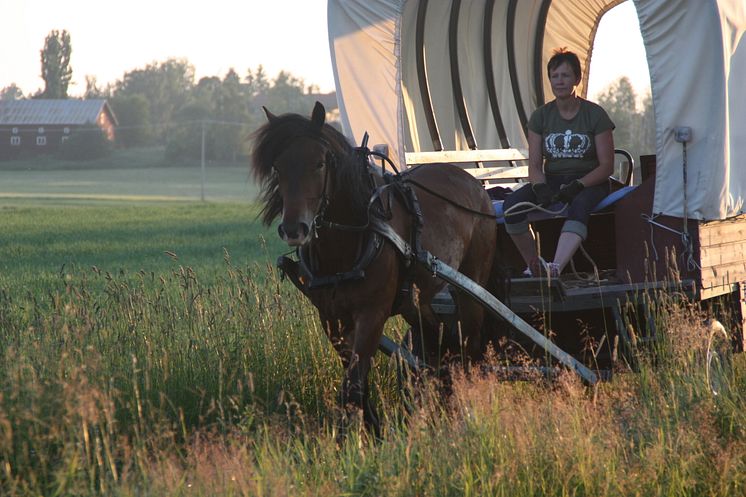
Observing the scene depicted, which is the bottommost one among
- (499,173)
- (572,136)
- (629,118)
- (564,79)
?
(499,173)

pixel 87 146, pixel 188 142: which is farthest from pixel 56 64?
pixel 188 142

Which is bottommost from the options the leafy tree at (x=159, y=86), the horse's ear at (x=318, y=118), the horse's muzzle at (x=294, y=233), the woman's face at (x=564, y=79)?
the horse's muzzle at (x=294, y=233)

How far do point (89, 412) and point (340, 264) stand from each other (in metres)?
1.78

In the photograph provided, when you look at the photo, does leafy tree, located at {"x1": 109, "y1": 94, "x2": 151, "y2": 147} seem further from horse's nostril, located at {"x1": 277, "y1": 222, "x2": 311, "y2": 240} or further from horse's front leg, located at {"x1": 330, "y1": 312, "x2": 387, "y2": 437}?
horse's nostril, located at {"x1": 277, "y1": 222, "x2": 311, "y2": 240}

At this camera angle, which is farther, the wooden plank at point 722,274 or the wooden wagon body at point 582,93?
the wooden plank at point 722,274

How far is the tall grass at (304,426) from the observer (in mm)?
3908

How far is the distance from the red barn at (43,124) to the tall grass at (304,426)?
8769 cm

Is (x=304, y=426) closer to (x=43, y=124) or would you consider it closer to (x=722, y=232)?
(x=722, y=232)

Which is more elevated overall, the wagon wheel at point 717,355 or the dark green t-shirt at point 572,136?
the dark green t-shirt at point 572,136

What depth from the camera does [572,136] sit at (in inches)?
258

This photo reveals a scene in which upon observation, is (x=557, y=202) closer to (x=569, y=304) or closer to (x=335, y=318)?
(x=569, y=304)

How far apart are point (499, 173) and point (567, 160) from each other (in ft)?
5.88

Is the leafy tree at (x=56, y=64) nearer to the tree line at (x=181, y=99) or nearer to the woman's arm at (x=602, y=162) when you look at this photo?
the tree line at (x=181, y=99)

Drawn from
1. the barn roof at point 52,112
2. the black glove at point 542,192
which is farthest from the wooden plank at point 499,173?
the barn roof at point 52,112
